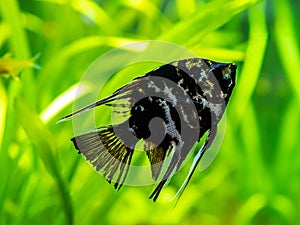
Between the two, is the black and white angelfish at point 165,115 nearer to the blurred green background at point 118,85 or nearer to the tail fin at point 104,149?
the tail fin at point 104,149

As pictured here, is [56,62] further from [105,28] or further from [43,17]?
[43,17]

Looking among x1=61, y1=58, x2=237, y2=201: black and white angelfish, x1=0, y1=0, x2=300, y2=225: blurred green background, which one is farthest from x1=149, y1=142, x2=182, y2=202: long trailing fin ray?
x1=0, y1=0, x2=300, y2=225: blurred green background

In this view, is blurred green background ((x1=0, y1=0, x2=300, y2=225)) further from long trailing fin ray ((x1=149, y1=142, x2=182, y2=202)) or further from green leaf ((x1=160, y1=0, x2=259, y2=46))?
long trailing fin ray ((x1=149, y1=142, x2=182, y2=202))

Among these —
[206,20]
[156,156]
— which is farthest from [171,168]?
[206,20]

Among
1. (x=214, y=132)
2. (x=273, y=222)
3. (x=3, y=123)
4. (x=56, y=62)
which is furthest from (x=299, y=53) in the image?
(x=214, y=132)

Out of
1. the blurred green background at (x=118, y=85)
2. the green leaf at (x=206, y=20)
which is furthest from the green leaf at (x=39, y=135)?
the green leaf at (x=206, y=20)

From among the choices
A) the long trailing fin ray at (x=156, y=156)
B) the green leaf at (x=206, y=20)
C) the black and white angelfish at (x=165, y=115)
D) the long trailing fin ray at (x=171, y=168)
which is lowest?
the long trailing fin ray at (x=171, y=168)
